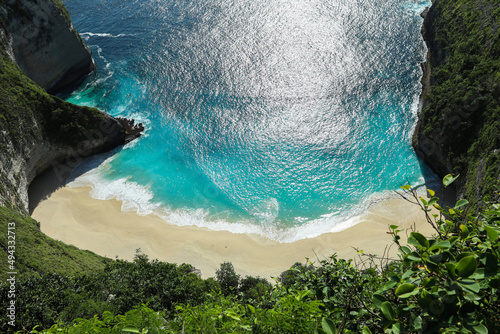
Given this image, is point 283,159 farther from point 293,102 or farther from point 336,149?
point 293,102

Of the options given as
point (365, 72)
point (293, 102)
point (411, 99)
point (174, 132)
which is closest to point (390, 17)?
point (365, 72)

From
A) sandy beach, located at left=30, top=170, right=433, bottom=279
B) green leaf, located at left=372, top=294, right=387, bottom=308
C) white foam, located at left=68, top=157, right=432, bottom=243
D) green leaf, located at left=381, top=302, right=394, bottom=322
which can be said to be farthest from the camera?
white foam, located at left=68, top=157, right=432, bottom=243

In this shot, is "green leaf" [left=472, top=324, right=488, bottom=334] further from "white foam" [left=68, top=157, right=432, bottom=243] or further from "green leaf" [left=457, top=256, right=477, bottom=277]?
"white foam" [left=68, top=157, right=432, bottom=243]

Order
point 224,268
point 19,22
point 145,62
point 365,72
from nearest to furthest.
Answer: point 224,268 < point 19,22 < point 365,72 < point 145,62

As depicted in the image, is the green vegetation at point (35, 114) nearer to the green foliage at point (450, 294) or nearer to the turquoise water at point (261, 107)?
the turquoise water at point (261, 107)

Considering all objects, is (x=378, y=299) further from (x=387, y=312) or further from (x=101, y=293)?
(x=101, y=293)

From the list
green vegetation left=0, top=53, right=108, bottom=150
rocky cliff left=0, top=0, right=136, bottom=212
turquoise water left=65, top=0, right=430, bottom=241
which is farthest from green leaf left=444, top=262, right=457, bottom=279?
green vegetation left=0, top=53, right=108, bottom=150
